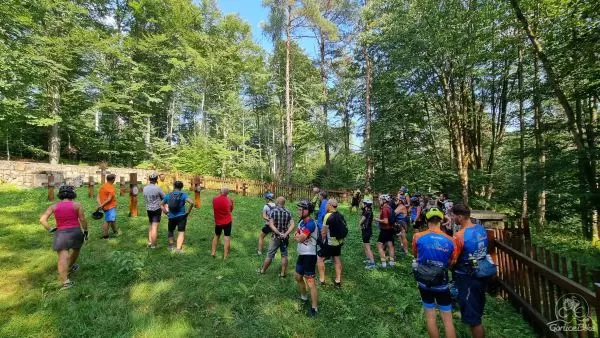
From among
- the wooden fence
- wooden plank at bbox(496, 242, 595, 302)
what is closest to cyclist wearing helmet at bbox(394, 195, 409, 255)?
the wooden fence

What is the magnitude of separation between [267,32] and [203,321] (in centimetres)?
2143

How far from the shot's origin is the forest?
10.2 m

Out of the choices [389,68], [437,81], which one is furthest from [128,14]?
[437,81]

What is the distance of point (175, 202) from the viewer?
713 centimetres

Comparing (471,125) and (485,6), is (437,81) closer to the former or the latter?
(471,125)

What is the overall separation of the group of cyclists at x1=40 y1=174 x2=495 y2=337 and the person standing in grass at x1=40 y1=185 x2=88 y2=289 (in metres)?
0.01

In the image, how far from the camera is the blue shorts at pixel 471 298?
152 inches

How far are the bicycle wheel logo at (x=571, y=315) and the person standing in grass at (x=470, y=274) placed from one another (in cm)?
87

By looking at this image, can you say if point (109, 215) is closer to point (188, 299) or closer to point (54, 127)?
point (188, 299)

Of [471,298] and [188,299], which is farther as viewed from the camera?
[188,299]

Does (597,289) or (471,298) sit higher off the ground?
(597,289)

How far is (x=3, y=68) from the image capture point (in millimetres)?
15234

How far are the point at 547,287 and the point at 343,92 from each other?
77.2ft

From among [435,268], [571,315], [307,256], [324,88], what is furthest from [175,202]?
[324,88]
